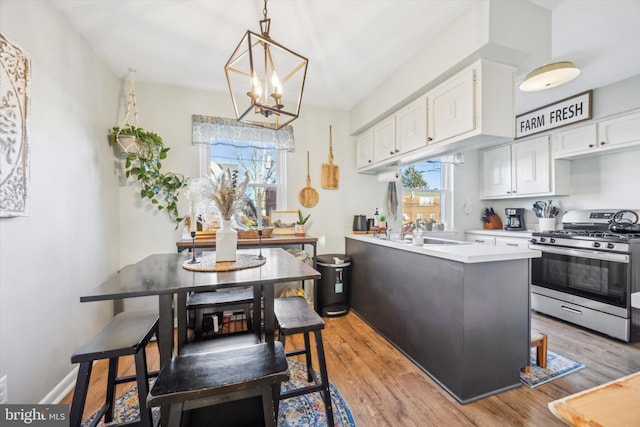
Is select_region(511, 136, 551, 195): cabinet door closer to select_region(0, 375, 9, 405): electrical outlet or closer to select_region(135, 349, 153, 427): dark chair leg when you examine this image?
select_region(135, 349, 153, 427): dark chair leg

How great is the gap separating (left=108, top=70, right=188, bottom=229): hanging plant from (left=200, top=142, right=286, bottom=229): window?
402mm

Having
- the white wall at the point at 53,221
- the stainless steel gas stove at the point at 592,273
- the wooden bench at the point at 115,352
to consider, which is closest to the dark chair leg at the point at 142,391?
the wooden bench at the point at 115,352

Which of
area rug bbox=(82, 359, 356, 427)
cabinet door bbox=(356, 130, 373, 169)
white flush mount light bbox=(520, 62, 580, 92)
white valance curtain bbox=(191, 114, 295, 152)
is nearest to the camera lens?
area rug bbox=(82, 359, 356, 427)

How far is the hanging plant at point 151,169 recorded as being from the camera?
2.46m

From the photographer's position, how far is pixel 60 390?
171cm

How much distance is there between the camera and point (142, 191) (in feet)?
8.41

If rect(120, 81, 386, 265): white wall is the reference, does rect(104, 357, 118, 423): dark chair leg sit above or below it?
below

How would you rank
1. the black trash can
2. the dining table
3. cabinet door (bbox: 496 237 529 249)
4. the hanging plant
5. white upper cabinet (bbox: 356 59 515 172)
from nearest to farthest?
the dining table
white upper cabinet (bbox: 356 59 515 172)
the hanging plant
the black trash can
cabinet door (bbox: 496 237 529 249)

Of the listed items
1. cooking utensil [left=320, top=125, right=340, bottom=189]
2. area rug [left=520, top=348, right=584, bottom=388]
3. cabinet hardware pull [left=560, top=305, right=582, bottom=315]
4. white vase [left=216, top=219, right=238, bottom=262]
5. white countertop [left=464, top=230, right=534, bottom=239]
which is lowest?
area rug [left=520, top=348, right=584, bottom=388]

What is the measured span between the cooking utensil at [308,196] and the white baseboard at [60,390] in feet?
8.10

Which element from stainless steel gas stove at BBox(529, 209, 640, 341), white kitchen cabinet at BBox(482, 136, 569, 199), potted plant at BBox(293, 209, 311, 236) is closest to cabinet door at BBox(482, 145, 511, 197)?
white kitchen cabinet at BBox(482, 136, 569, 199)

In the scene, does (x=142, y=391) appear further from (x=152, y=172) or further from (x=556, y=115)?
(x=556, y=115)

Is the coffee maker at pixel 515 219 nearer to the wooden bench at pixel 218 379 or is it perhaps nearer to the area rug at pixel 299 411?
the area rug at pixel 299 411

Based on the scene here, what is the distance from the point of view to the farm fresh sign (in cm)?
295
